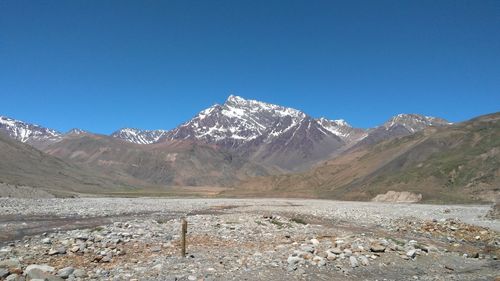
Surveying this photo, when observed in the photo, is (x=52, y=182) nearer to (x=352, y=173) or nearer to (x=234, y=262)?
(x=352, y=173)

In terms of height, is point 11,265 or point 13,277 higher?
point 11,265

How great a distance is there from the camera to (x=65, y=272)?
1562 cm

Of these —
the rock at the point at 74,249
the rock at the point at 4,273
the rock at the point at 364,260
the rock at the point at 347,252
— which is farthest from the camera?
the rock at the point at 347,252

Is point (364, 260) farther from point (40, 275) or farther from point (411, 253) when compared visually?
point (40, 275)

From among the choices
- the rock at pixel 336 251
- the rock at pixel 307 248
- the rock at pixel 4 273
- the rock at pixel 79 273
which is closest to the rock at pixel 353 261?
the rock at pixel 336 251

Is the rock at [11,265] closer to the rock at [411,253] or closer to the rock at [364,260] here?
the rock at [364,260]

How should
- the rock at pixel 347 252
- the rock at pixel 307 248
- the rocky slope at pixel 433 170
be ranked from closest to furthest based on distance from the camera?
1. the rock at pixel 347 252
2. the rock at pixel 307 248
3. the rocky slope at pixel 433 170

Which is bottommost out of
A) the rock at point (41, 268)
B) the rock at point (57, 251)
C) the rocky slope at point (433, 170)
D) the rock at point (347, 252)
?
the rock at point (347, 252)

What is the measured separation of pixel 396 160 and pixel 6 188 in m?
101

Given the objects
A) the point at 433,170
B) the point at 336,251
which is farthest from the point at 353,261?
the point at 433,170

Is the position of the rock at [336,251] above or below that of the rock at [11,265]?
below

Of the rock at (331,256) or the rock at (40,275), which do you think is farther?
the rock at (331,256)

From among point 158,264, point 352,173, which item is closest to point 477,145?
point 352,173

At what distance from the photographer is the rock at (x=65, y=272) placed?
15.4m
